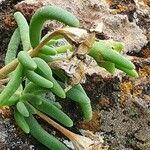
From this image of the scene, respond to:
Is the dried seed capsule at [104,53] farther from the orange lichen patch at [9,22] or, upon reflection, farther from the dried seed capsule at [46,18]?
the orange lichen patch at [9,22]

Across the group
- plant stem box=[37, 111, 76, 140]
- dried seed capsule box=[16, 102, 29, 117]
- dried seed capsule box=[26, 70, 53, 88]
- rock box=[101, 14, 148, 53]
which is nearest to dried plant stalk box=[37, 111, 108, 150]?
plant stem box=[37, 111, 76, 140]

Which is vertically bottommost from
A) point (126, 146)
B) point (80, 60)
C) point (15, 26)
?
point (126, 146)

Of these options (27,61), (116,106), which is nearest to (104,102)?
(116,106)

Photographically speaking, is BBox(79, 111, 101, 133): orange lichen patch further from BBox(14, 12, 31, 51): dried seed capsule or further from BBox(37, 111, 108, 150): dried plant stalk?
BBox(14, 12, 31, 51): dried seed capsule

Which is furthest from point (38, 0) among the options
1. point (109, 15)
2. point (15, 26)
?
point (109, 15)

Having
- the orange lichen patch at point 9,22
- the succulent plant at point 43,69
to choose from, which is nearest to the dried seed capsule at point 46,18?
the succulent plant at point 43,69

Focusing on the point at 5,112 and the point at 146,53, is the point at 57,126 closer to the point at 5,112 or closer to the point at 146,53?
the point at 5,112

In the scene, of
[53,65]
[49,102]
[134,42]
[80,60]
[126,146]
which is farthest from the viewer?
[134,42]

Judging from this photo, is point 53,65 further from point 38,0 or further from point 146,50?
point 146,50
